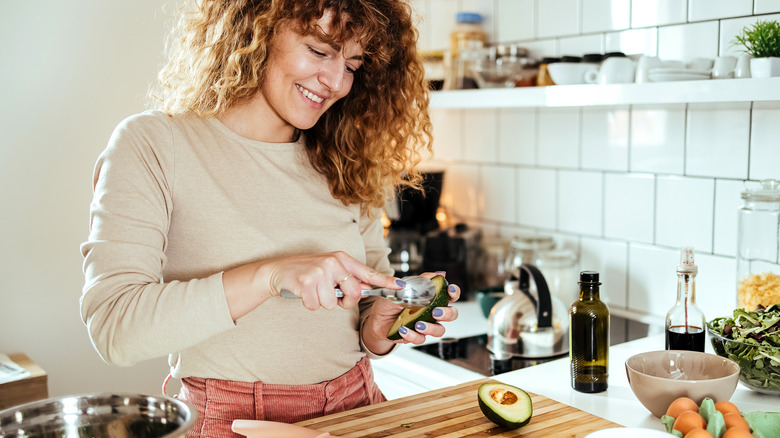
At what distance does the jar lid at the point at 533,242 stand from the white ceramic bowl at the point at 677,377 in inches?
36.6

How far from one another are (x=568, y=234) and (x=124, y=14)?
1.51 m

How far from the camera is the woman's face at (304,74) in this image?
4.20 feet

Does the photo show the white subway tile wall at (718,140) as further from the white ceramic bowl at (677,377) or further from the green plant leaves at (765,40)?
the white ceramic bowl at (677,377)

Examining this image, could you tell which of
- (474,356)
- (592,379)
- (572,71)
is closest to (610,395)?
(592,379)

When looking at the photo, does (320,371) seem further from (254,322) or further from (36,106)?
(36,106)

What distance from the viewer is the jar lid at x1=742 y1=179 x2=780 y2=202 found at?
1.60m

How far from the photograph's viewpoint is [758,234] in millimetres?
1650

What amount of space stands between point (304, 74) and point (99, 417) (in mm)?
638

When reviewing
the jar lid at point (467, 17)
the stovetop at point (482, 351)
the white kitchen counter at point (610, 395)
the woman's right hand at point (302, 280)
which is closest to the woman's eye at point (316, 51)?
the woman's right hand at point (302, 280)

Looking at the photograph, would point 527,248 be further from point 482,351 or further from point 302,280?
point 302,280

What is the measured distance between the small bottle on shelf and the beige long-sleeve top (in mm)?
581

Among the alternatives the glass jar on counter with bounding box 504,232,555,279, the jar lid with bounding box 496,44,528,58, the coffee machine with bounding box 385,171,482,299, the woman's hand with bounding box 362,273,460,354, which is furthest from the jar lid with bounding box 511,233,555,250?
the woman's hand with bounding box 362,273,460,354

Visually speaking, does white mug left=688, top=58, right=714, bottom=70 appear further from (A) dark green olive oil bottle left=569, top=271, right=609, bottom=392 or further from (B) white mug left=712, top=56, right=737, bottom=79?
(A) dark green olive oil bottle left=569, top=271, right=609, bottom=392

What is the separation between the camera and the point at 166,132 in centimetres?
124
